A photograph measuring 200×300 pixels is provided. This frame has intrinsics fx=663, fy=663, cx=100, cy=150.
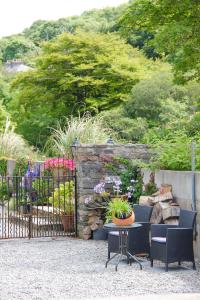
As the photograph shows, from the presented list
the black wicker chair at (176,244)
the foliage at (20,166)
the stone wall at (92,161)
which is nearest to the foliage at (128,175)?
the stone wall at (92,161)

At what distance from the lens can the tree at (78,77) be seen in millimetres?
28797

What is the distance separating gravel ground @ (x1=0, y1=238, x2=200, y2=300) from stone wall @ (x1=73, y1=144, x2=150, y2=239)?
62.4 inches

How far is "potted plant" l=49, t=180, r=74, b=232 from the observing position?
13734 mm

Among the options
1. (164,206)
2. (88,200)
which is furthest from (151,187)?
(88,200)

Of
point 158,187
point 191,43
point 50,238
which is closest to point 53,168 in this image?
point 50,238

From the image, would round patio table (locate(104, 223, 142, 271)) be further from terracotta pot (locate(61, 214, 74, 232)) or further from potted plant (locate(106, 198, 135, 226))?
terracotta pot (locate(61, 214, 74, 232))

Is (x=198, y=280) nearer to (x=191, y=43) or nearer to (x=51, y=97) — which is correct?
(x=191, y=43)

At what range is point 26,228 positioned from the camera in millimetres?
14578

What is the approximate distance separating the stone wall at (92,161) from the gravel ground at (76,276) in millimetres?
1586

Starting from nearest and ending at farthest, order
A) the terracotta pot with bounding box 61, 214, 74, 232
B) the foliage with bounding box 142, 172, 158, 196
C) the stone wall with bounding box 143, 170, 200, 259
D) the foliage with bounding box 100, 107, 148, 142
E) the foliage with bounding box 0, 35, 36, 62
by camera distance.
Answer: the stone wall with bounding box 143, 170, 200, 259 → the foliage with bounding box 142, 172, 158, 196 → the terracotta pot with bounding box 61, 214, 74, 232 → the foliage with bounding box 100, 107, 148, 142 → the foliage with bounding box 0, 35, 36, 62

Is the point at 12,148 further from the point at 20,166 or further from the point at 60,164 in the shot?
the point at 60,164

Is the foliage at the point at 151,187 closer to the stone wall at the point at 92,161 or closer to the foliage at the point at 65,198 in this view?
Answer: the stone wall at the point at 92,161

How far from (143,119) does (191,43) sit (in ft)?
38.2

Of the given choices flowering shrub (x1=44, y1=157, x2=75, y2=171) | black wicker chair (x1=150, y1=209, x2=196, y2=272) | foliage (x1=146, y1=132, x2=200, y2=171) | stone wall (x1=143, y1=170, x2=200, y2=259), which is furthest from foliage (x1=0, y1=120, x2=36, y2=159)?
black wicker chair (x1=150, y1=209, x2=196, y2=272)
